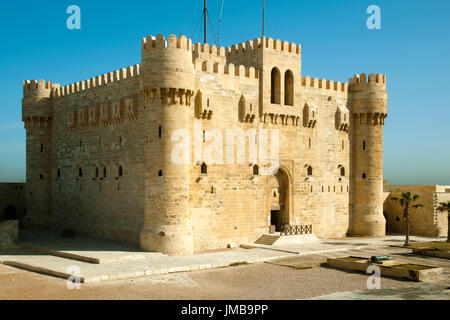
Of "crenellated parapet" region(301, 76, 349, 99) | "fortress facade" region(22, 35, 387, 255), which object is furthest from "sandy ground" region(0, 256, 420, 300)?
"crenellated parapet" region(301, 76, 349, 99)

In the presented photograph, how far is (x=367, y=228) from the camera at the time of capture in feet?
112

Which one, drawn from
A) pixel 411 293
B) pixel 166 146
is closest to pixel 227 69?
pixel 166 146

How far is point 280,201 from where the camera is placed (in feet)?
101

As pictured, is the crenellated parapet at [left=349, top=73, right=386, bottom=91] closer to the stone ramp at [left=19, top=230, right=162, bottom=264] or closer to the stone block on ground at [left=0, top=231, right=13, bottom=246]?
the stone ramp at [left=19, top=230, right=162, bottom=264]

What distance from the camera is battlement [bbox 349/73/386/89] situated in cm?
3450

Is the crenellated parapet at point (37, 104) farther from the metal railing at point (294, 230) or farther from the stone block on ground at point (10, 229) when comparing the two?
the metal railing at point (294, 230)

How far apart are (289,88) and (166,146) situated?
10345mm

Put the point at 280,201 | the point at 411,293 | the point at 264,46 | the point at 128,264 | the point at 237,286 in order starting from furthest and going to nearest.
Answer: the point at 280,201 < the point at 264,46 < the point at 128,264 < the point at 237,286 < the point at 411,293

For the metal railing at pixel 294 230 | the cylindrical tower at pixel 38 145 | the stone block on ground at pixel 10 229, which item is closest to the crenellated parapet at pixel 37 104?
the cylindrical tower at pixel 38 145

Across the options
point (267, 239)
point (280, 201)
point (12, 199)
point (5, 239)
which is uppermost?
point (280, 201)

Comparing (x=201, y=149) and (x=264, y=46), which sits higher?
(x=264, y=46)

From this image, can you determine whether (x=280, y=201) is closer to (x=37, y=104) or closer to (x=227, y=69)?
(x=227, y=69)

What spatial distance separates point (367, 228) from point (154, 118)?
17918 mm

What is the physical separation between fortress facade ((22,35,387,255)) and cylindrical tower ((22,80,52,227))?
0.07m
